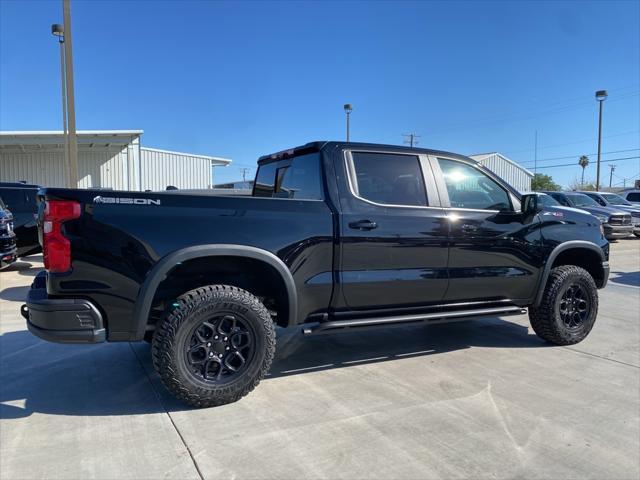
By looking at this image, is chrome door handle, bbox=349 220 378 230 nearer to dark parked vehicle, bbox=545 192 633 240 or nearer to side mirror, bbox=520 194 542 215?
side mirror, bbox=520 194 542 215

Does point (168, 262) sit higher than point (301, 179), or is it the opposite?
point (301, 179)

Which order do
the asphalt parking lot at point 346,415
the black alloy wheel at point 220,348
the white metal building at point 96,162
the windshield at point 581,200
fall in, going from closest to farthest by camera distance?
1. the asphalt parking lot at point 346,415
2. the black alloy wheel at point 220,348
3. the windshield at point 581,200
4. the white metal building at point 96,162

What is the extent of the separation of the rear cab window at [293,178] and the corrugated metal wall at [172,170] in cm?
2111

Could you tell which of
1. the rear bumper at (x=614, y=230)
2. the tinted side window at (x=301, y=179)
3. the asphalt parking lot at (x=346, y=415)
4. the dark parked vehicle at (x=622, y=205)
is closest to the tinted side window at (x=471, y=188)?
the tinted side window at (x=301, y=179)

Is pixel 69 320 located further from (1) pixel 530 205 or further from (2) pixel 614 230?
(2) pixel 614 230

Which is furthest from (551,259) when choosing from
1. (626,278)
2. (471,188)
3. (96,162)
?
(96,162)

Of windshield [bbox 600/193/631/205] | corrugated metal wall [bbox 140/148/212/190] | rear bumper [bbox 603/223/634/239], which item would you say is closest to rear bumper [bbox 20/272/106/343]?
rear bumper [bbox 603/223/634/239]

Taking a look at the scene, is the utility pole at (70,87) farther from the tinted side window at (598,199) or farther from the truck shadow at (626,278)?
the tinted side window at (598,199)

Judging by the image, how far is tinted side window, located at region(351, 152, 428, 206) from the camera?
4148 mm

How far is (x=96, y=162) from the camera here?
2386cm

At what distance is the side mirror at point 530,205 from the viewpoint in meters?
4.59

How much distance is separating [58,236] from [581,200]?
18.6m

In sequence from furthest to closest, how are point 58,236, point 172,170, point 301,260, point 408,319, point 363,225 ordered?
point 172,170 → point 408,319 → point 363,225 → point 301,260 → point 58,236

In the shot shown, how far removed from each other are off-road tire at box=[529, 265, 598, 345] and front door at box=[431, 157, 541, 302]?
243 mm
